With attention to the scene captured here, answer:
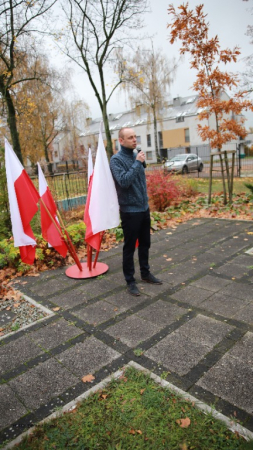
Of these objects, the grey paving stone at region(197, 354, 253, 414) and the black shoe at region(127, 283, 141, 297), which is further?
the black shoe at region(127, 283, 141, 297)

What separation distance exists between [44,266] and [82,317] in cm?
197

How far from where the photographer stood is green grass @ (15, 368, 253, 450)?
1864 millimetres

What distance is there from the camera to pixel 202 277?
14.0ft

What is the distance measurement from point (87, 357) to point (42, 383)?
427mm

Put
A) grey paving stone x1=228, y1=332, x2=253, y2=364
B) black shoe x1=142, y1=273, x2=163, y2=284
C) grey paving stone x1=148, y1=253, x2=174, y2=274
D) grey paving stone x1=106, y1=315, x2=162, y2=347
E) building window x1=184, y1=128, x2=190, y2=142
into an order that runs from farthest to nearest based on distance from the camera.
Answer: building window x1=184, y1=128, x2=190, y2=142
grey paving stone x1=148, y1=253, x2=174, y2=274
black shoe x1=142, y1=273, x2=163, y2=284
grey paving stone x1=106, y1=315, x2=162, y2=347
grey paving stone x1=228, y1=332, x2=253, y2=364

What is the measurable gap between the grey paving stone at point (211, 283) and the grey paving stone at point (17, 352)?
209 centimetres

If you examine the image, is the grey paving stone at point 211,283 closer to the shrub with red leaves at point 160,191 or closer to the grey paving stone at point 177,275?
the grey paving stone at point 177,275

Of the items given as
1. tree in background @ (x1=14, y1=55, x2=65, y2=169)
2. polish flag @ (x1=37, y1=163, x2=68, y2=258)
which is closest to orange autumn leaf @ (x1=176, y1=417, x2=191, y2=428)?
polish flag @ (x1=37, y1=163, x2=68, y2=258)

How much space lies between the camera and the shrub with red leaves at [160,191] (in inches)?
343

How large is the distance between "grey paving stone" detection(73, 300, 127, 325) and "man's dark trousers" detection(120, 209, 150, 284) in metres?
0.48

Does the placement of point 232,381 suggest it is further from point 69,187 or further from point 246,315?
point 69,187

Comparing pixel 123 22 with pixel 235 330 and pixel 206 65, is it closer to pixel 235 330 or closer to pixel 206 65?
pixel 206 65

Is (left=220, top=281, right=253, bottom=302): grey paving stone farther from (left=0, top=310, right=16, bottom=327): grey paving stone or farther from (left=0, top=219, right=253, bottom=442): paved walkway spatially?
(left=0, top=310, right=16, bottom=327): grey paving stone

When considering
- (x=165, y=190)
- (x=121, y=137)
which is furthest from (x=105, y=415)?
(x=165, y=190)
